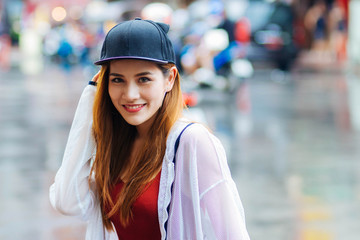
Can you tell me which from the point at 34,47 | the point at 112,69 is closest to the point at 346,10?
the point at 34,47

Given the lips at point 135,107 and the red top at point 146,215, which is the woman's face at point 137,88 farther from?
the red top at point 146,215

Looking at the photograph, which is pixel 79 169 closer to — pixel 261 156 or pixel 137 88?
pixel 137 88

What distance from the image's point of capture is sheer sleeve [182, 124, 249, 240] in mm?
2066

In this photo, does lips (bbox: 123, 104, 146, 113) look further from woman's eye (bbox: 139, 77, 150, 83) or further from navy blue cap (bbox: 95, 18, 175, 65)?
navy blue cap (bbox: 95, 18, 175, 65)

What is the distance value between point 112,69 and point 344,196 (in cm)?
453

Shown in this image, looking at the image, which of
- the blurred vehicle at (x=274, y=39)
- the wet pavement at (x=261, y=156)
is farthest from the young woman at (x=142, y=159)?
the blurred vehicle at (x=274, y=39)

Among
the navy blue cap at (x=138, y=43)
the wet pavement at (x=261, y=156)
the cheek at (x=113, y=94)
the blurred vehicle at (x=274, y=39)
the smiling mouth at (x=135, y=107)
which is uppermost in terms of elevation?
the navy blue cap at (x=138, y=43)

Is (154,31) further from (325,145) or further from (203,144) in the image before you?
(325,145)

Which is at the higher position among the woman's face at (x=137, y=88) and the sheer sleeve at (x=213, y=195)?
the woman's face at (x=137, y=88)

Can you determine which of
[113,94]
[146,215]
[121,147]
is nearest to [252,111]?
Answer: [121,147]

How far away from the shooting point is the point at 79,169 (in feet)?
7.52

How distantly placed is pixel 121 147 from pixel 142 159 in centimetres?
17

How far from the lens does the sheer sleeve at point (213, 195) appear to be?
207 centimetres

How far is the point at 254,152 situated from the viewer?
833cm
